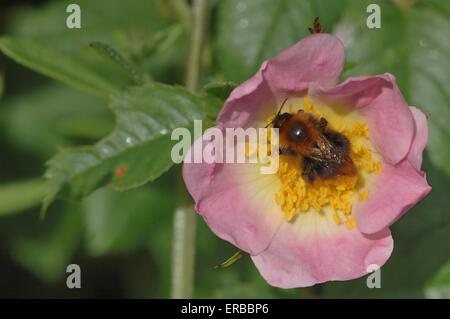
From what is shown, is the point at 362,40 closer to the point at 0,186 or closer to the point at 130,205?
the point at 130,205

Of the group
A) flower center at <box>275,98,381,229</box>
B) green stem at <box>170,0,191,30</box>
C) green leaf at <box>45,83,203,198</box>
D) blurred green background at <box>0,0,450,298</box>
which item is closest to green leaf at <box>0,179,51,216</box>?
blurred green background at <box>0,0,450,298</box>

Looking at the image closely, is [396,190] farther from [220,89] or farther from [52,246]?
[52,246]

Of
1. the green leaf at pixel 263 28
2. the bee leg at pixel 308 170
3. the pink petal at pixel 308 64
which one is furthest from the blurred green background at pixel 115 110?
the bee leg at pixel 308 170

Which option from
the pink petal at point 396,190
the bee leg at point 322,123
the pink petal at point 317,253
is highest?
the bee leg at point 322,123

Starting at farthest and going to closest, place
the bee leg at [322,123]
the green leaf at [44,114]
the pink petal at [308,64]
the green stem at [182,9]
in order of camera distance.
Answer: the green leaf at [44,114] → the green stem at [182,9] → the bee leg at [322,123] → the pink petal at [308,64]

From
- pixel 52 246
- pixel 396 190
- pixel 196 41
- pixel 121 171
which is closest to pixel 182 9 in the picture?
pixel 196 41

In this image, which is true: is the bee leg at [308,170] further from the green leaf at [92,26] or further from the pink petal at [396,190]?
the green leaf at [92,26]
